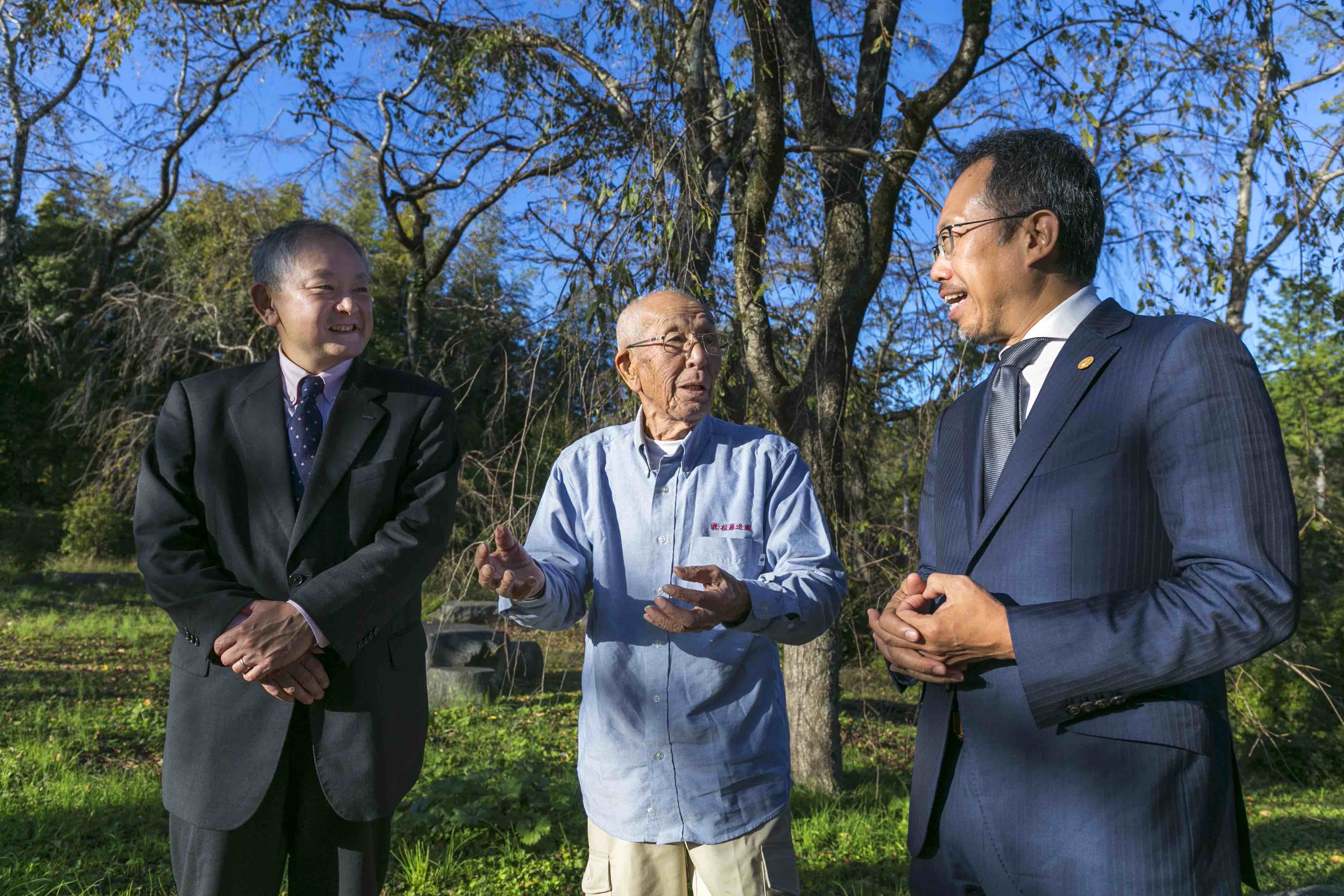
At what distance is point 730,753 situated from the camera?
2203 mm

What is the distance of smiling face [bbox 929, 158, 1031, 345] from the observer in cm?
164

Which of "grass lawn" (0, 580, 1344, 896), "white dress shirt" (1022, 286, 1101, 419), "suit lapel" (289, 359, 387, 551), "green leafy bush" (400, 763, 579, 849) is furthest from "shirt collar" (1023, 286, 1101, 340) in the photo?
"green leafy bush" (400, 763, 579, 849)

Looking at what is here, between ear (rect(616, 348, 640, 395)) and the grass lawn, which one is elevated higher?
ear (rect(616, 348, 640, 395))

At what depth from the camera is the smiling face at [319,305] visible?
7.91ft

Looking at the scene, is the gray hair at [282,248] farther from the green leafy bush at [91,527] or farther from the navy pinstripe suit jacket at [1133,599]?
the green leafy bush at [91,527]

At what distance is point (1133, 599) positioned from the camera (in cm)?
134

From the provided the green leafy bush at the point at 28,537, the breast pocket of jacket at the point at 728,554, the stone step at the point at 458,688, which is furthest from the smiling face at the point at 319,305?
the green leafy bush at the point at 28,537

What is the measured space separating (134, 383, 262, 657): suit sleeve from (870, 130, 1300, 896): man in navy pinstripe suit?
149 centimetres

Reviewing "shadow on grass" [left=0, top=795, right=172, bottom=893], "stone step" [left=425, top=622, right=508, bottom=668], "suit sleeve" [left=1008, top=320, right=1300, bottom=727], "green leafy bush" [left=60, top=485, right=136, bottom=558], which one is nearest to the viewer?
"suit sleeve" [left=1008, top=320, right=1300, bottom=727]

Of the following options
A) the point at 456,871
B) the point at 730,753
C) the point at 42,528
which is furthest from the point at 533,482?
the point at 42,528

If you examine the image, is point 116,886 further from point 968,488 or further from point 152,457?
point 968,488

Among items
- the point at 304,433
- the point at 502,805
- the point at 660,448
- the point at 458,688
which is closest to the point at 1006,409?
the point at 660,448

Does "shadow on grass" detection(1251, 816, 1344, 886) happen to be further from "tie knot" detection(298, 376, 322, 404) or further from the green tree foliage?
"tie knot" detection(298, 376, 322, 404)

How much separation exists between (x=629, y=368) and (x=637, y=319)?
0.45ft
